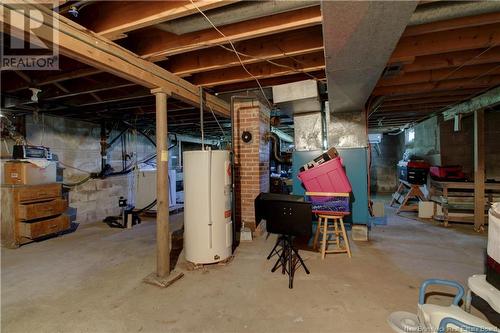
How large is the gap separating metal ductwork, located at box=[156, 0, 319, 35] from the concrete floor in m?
2.34

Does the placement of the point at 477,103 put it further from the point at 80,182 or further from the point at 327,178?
the point at 80,182

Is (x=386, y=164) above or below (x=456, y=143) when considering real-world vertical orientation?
below

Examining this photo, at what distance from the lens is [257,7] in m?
1.74

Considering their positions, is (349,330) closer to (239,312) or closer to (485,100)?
(239,312)

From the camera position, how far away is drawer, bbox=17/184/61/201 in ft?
12.5

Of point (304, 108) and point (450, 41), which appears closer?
point (450, 41)

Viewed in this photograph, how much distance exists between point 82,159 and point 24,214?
5.94 ft

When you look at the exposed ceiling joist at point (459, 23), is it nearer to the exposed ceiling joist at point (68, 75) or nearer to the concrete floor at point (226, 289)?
the concrete floor at point (226, 289)

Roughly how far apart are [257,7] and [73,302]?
2.95 meters

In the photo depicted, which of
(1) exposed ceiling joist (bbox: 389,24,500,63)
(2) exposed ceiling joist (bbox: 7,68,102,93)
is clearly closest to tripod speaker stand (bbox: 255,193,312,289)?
(1) exposed ceiling joist (bbox: 389,24,500,63)

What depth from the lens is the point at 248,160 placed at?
12.8 ft

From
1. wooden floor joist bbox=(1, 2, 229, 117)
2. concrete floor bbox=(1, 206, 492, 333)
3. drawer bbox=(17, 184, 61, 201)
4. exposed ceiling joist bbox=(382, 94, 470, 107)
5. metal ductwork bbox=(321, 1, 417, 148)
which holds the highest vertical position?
exposed ceiling joist bbox=(382, 94, 470, 107)

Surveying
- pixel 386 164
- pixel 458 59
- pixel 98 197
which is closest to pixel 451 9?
pixel 458 59

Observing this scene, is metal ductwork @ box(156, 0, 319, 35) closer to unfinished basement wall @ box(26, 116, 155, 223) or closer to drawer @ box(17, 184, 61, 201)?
drawer @ box(17, 184, 61, 201)
